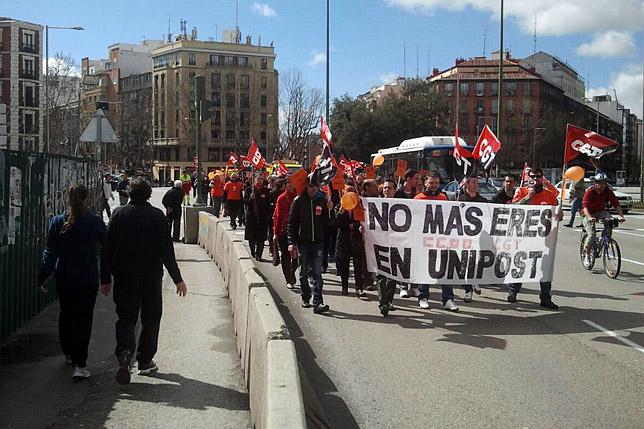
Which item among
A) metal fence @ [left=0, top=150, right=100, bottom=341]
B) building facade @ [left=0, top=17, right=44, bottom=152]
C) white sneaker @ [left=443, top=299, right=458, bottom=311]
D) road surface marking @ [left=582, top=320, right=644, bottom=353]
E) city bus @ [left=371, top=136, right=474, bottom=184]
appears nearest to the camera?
road surface marking @ [left=582, top=320, right=644, bottom=353]

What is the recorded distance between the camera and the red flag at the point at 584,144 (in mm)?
11211

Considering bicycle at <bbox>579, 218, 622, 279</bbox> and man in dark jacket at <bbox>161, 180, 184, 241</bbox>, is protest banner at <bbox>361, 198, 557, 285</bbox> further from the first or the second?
Result: man in dark jacket at <bbox>161, 180, 184, 241</bbox>

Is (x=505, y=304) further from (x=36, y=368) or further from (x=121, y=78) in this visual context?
(x=121, y=78)

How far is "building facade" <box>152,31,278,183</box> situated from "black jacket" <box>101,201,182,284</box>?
9189 centimetres

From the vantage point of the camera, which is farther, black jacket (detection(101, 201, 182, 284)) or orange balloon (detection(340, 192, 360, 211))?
orange balloon (detection(340, 192, 360, 211))

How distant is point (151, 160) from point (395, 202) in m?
97.5

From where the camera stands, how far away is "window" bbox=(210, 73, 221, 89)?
100637 millimetres

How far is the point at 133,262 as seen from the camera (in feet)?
20.9

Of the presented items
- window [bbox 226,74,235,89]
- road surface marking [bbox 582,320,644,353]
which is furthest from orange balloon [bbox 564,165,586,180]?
window [bbox 226,74,235,89]

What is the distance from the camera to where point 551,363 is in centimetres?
699

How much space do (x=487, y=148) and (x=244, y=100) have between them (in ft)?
301

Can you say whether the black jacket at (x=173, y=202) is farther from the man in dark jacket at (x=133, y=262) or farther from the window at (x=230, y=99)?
the window at (x=230, y=99)

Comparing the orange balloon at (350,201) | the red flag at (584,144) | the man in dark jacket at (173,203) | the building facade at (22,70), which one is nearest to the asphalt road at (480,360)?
the orange balloon at (350,201)

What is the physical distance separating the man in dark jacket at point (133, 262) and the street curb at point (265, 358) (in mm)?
925
